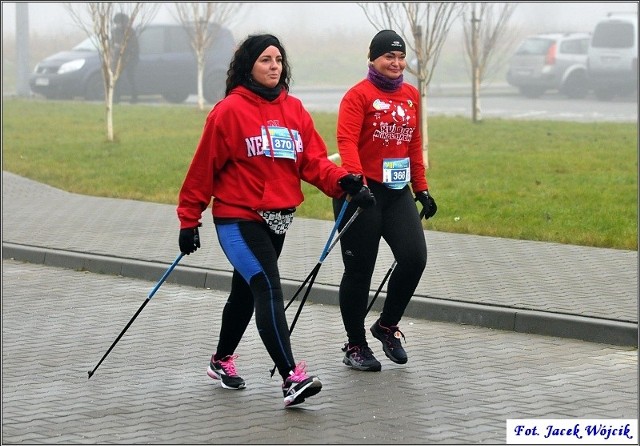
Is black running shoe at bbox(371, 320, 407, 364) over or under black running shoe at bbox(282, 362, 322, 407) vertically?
under

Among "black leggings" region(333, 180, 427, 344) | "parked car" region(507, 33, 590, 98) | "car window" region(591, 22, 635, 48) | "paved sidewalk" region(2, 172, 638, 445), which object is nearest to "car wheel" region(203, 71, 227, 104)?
"parked car" region(507, 33, 590, 98)

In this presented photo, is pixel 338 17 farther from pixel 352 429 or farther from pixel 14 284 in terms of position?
pixel 352 429

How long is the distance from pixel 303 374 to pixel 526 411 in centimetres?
108

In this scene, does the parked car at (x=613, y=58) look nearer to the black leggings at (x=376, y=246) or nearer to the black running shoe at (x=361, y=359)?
the black leggings at (x=376, y=246)

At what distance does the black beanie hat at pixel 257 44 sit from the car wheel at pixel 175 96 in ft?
86.7

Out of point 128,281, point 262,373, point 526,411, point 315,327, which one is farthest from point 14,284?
point 526,411

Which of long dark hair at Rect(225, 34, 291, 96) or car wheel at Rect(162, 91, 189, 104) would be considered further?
car wheel at Rect(162, 91, 189, 104)

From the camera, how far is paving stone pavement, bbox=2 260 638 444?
6055mm

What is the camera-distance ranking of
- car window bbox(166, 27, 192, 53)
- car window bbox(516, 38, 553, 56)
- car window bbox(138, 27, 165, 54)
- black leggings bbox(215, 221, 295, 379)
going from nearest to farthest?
black leggings bbox(215, 221, 295, 379) < car window bbox(138, 27, 165, 54) < car window bbox(166, 27, 192, 53) < car window bbox(516, 38, 553, 56)

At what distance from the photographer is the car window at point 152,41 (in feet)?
106

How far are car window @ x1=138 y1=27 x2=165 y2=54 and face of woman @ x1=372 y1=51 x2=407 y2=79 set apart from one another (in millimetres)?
25545

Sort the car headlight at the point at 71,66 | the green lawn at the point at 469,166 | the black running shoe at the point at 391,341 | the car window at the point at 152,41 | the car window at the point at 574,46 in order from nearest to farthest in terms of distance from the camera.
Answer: the black running shoe at the point at 391,341 → the green lawn at the point at 469,166 → the car headlight at the point at 71,66 → the car window at the point at 152,41 → the car window at the point at 574,46

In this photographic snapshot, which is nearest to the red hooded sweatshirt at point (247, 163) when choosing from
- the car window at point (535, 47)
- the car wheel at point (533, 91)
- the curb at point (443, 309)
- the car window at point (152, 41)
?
the curb at point (443, 309)

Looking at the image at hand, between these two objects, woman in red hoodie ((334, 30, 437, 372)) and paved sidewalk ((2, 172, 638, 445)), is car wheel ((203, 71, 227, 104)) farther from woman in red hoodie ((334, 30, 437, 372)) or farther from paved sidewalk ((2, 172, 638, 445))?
woman in red hoodie ((334, 30, 437, 372))
